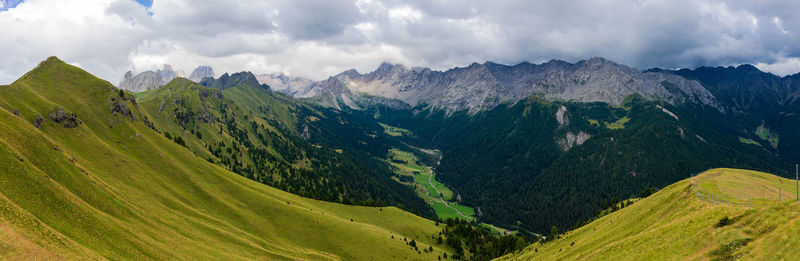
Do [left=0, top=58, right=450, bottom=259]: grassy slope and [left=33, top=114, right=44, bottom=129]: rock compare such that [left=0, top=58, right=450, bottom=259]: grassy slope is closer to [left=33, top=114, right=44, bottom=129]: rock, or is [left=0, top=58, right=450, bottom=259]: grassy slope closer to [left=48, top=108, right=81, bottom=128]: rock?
[left=33, top=114, right=44, bottom=129]: rock

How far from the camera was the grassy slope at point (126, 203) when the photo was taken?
73312mm

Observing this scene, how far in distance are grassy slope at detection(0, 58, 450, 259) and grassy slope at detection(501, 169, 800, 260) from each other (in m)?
87.4

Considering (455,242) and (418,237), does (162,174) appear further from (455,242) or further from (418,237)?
(455,242)

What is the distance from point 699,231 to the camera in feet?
177

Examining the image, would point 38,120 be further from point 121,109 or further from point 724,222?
point 724,222

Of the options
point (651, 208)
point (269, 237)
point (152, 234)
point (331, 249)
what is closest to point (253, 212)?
point (269, 237)

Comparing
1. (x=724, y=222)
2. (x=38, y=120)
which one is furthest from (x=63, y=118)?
(x=724, y=222)

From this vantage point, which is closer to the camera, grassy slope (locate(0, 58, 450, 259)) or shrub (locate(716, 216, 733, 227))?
shrub (locate(716, 216, 733, 227))

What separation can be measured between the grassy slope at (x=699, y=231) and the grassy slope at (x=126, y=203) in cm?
8745

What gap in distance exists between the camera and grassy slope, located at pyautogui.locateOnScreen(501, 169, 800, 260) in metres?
44.5

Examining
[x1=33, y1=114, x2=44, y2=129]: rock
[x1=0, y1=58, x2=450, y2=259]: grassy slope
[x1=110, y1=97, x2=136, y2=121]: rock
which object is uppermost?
[x1=110, y1=97, x2=136, y2=121]: rock

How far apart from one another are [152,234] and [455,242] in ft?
439

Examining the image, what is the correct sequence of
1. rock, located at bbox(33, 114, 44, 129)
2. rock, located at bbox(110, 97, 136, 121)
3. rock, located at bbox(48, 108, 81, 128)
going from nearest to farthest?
1. rock, located at bbox(33, 114, 44, 129)
2. rock, located at bbox(48, 108, 81, 128)
3. rock, located at bbox(110, 97, 136, 121)

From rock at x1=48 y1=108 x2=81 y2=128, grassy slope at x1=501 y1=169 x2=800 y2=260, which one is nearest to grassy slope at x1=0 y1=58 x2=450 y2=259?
rock at x1=48 y1=108 x2=81 y2=128
